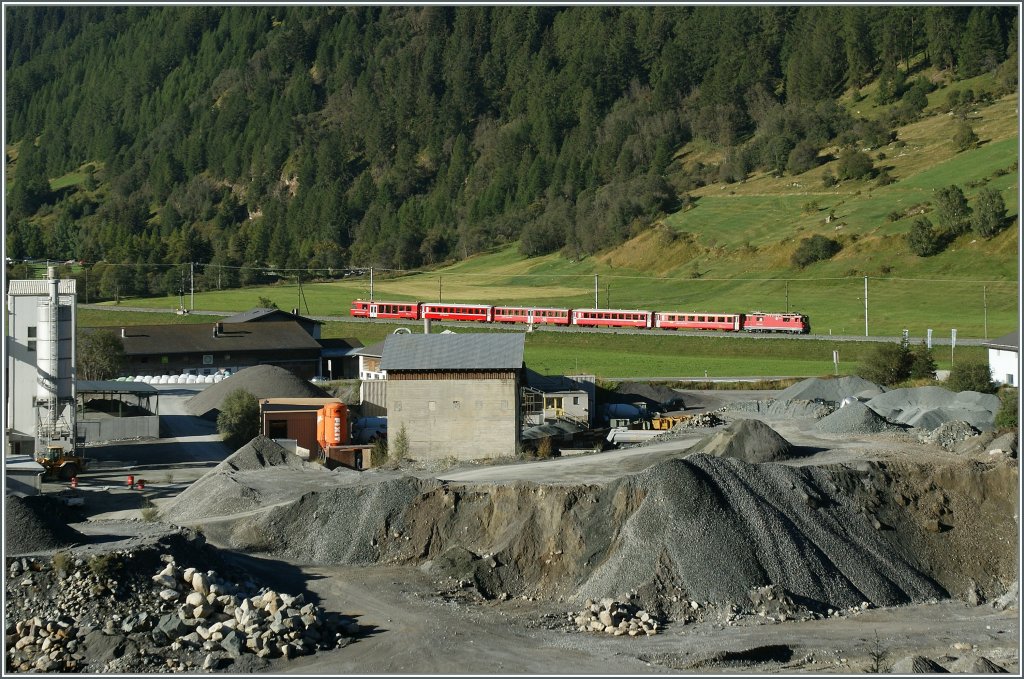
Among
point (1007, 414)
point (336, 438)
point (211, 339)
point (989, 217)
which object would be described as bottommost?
point (336, 438)

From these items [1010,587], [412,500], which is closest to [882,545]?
[1010,587]

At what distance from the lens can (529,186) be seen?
196 meters

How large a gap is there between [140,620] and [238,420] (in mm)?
30555

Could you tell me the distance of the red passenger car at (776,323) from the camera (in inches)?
3760

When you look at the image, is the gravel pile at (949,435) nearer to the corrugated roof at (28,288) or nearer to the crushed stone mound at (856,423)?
the crushed stone mound at (856,423)

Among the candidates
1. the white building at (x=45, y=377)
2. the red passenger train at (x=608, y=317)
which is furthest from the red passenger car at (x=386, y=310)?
the white building at (x=45, y=377)

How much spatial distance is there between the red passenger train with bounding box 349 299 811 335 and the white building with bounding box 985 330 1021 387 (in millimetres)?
28132

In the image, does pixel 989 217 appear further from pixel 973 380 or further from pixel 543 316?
pixel 973 380

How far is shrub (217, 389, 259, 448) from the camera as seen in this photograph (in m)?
58.4

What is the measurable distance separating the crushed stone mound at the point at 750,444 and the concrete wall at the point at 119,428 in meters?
26.3

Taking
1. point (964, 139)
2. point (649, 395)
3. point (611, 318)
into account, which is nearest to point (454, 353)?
point (649, 395)

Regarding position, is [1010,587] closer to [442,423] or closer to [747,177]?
[442,423]

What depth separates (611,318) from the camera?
100438mm

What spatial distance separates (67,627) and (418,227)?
166852mm
